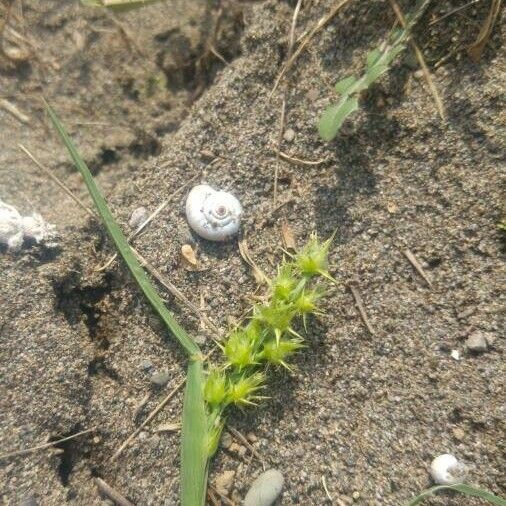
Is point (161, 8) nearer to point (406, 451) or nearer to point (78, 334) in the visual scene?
point (78, 334)

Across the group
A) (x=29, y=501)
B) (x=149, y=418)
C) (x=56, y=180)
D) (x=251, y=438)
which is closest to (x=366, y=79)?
(x=56, y=180)

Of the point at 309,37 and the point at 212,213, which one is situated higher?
the point at 309,37

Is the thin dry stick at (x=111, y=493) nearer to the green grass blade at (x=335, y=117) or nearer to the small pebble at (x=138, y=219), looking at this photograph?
the small pebble at (x=138, y=219)

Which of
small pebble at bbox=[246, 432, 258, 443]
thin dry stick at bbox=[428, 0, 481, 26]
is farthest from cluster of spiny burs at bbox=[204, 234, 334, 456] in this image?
thin dry stick at bbox=[428, 0, 481, 26]

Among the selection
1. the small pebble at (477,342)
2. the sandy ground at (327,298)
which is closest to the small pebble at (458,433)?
the sandy ground at (327,298)

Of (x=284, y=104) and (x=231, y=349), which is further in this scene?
(x=284, y=104)

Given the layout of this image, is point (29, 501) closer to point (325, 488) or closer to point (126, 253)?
point (126, 253)

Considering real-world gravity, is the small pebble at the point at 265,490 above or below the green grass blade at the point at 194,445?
below

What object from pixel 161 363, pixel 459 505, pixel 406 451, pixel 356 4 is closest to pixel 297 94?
pixel 356 4
